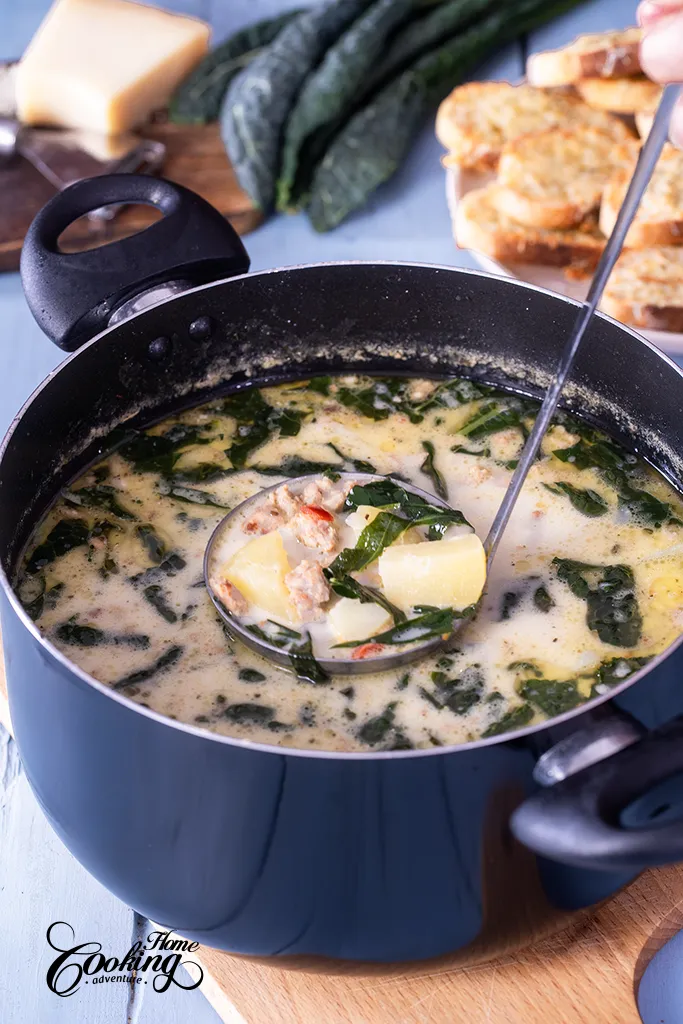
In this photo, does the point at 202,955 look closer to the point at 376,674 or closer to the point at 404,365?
the point at 376,674

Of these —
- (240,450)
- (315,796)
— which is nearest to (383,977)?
(315,796)

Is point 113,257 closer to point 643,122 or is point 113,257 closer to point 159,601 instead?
point 159,601

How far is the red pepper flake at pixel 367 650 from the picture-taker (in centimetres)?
176

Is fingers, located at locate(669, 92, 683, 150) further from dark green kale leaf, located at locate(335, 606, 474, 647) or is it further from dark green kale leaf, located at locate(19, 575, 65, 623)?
dark green kale leaf, located at locate(19, 575, 65, 623)

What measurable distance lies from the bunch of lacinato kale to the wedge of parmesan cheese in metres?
0.10

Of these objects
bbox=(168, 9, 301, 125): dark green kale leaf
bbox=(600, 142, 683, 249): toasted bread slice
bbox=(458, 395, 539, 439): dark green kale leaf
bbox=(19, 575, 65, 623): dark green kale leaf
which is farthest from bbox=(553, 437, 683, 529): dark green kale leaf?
bbox=(168, 9, 301, 125): dark green kale leaf

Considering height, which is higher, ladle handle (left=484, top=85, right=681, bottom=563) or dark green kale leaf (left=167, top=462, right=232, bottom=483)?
ladle handle (left=484, top=85, right=681, bottom=563)

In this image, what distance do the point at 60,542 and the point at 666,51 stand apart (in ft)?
4.20

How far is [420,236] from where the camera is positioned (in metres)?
3.55

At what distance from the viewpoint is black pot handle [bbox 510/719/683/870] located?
1.25 metres

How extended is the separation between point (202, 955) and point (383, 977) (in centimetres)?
28

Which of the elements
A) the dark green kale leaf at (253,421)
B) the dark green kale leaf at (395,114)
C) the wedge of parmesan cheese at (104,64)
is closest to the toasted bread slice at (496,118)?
the dark green kale leaf at (395,114)

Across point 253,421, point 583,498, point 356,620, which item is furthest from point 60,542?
point 583,498

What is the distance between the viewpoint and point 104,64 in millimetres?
3793
